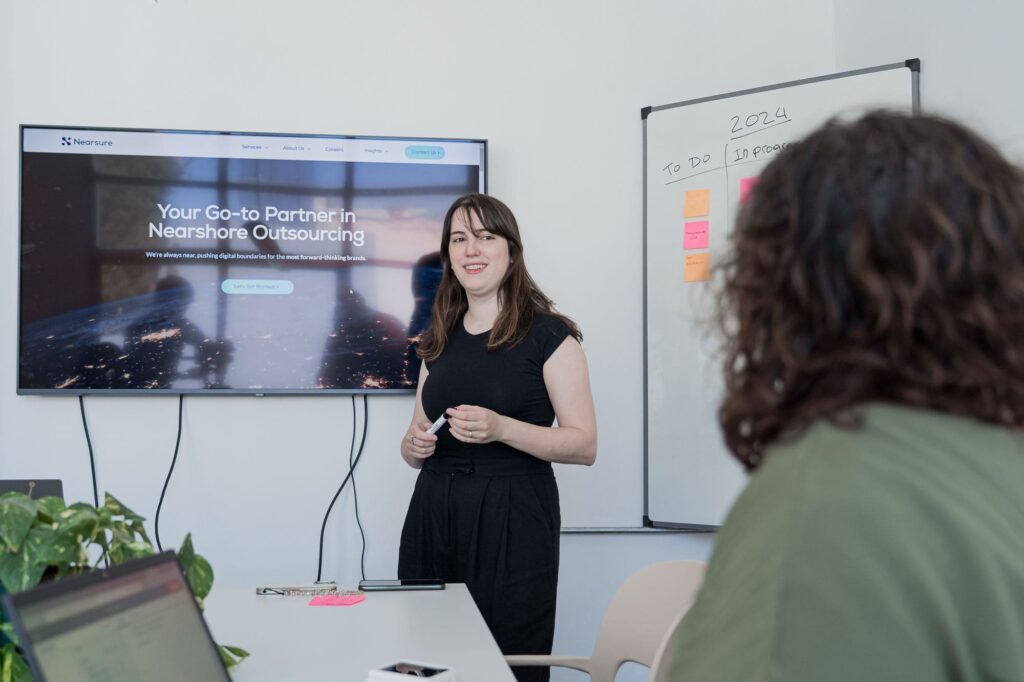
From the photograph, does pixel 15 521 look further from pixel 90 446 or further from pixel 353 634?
pixel 90 446

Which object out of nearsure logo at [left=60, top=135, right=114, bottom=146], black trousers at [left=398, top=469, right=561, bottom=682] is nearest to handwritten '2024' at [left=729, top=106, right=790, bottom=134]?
black trousers at [left=398, top=469, right=561, bottom=682]

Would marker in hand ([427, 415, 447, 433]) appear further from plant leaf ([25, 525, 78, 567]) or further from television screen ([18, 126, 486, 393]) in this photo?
plant leaf ([25, 525, 78, 567])

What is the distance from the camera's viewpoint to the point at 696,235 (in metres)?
3.26

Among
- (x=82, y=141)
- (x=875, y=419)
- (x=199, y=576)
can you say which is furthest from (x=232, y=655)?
(x=82, y=141)

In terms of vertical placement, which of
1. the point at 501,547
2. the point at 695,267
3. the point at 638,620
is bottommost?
the point at 638,620

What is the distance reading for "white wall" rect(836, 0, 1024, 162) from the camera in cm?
248

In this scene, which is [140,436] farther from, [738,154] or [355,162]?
[738,154]

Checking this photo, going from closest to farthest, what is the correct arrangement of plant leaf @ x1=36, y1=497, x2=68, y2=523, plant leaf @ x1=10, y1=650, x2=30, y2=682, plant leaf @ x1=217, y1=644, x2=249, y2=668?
plant leaf @ x1=10, y1=650, x2=30, y2=682 < plant leaf @ x1=36, y1=497, x2=68, y2=523 < plant leaf @ x1=217, y1=644, x2=249, y2=668

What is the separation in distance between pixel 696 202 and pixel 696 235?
12 centimetres

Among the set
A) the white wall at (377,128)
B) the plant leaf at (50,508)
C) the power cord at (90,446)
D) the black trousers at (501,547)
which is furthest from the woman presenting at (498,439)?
the power cord at (90,446)

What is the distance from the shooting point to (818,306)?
644 millimetres

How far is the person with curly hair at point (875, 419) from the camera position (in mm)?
555

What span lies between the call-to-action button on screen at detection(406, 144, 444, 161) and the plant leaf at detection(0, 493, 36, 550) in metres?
2.33

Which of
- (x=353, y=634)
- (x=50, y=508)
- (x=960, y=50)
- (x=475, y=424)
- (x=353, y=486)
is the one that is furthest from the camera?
(x=353, y=486)
